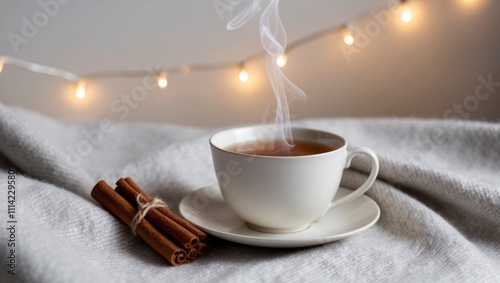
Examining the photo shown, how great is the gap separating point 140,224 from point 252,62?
0.86m

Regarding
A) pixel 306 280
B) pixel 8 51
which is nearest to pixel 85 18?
pixel 8 51

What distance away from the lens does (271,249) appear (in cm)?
87

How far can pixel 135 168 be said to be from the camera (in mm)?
1110

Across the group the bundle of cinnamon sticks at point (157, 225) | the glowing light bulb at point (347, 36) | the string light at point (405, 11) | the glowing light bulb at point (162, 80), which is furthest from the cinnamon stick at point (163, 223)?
the string light at point (405, 11)

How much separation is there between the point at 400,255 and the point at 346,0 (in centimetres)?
93

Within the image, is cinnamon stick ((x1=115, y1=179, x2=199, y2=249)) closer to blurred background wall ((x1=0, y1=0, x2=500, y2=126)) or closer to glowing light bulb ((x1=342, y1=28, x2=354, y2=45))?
blurred background wall ((x1=0, y1=0, x2=500, y2=126))

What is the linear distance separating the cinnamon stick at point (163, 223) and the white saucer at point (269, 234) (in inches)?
1.3

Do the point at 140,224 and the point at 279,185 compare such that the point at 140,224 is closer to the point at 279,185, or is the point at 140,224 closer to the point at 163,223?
the point at 163,223

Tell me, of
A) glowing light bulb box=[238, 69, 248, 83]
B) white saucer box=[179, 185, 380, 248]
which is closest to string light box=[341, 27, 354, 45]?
glowing light bulb box=[238, 69, 248, 83]

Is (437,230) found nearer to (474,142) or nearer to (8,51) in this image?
(474,142)

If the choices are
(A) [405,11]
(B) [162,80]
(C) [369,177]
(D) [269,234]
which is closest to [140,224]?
(D) [269,234]

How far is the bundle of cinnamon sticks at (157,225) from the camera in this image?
84 cm

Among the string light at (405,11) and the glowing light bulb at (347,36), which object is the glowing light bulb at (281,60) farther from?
the string light at (405,11)

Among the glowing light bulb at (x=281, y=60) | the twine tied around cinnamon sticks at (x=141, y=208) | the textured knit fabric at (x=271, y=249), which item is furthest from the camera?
the glowing light bulb at (x=281, y=60)
